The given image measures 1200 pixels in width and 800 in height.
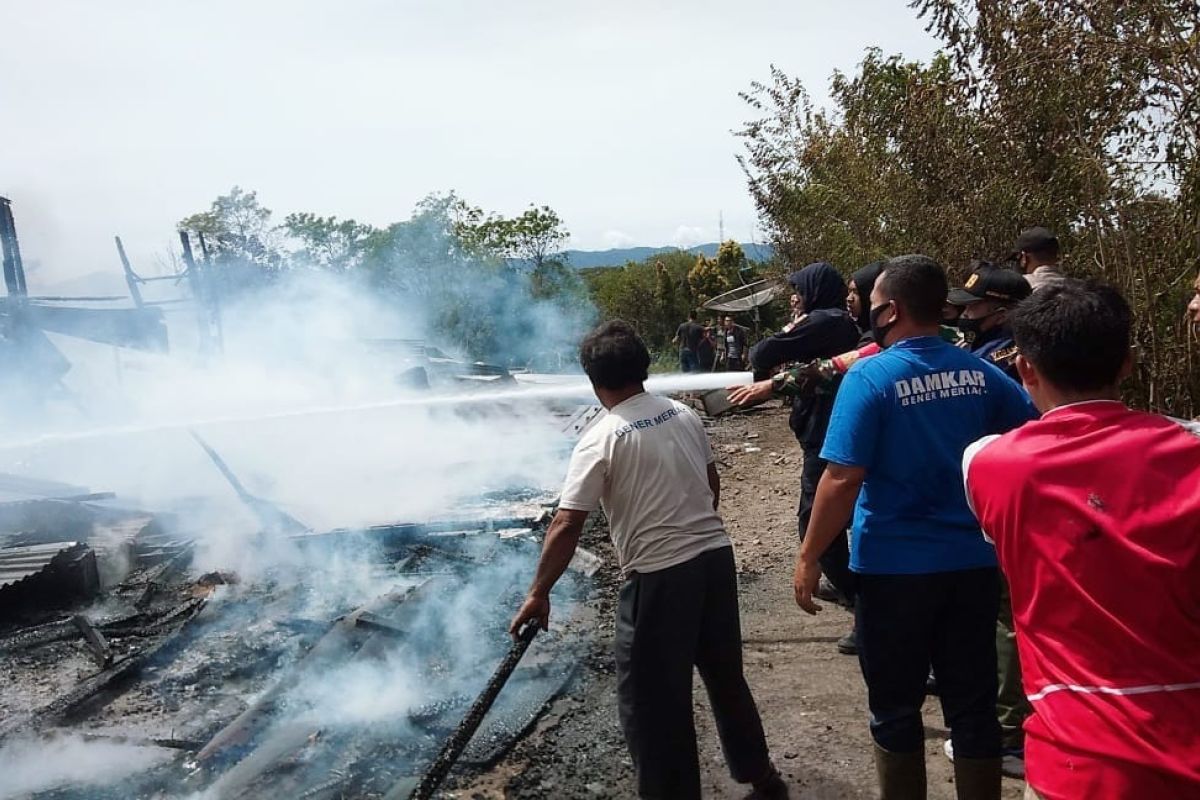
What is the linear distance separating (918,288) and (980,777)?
5.24 ft

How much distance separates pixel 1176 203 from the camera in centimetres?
416

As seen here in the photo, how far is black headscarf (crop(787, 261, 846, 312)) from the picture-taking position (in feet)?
13.5

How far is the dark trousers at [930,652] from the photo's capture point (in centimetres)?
252

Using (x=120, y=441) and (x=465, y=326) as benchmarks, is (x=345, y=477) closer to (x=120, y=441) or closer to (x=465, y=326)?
(x=120, y=441)

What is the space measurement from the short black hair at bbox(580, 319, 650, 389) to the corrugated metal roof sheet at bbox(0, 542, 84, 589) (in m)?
4.93

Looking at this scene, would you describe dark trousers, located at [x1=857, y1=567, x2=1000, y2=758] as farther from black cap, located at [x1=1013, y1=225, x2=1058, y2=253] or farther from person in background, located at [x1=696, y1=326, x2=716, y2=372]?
person in background, located at [x1=696, y1=326, x2=716, y2=372]

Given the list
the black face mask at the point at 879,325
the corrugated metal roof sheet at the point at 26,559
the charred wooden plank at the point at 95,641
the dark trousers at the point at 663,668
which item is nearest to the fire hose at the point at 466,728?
the dark trousers at the point at 663,668

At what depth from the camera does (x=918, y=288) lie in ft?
8.60

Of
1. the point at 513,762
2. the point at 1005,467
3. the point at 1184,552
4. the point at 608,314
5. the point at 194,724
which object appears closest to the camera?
the point at 1184,552

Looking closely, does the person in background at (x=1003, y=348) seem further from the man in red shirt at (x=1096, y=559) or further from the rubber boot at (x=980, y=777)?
the man in red shirt at (x=1096, y=559)

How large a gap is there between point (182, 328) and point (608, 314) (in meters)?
14.7

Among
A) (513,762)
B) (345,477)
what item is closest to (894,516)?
(513,762)

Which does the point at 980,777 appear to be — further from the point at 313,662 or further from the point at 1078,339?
the point at 313,662

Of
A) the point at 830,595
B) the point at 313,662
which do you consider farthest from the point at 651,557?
the point at 830,595
